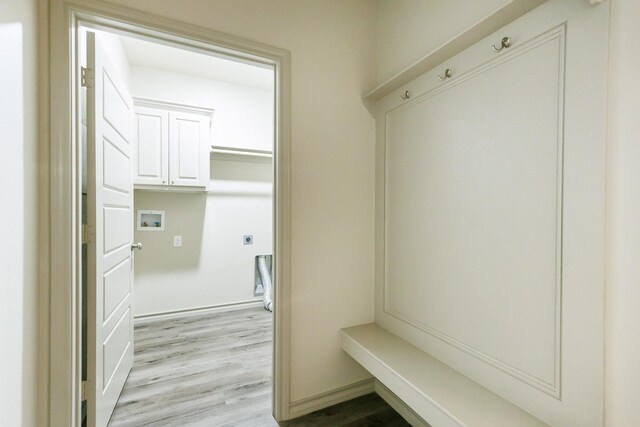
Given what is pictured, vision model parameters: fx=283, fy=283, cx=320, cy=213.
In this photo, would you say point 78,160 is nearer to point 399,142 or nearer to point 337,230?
point 337,230

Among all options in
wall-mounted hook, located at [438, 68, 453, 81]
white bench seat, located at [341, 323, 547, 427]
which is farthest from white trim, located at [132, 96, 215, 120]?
white bench seat, located at [341, 323, 547, 427]

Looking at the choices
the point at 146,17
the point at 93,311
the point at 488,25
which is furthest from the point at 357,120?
the point at 93,311

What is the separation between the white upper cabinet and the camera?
2.83 m

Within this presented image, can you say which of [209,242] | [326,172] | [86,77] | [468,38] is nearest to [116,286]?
[86,77]

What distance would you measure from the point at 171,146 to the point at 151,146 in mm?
182

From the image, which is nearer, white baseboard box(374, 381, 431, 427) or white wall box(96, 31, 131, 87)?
white baseboard box(374, 381, 431, 427)

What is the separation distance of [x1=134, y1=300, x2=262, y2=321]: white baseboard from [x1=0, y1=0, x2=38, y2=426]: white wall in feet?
7.14

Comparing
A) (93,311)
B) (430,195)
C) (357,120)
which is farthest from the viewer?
(357,120)

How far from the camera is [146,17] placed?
138 cm

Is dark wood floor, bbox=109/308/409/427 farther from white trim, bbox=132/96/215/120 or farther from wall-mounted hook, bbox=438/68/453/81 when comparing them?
white trim, bbox=132/96/215/120

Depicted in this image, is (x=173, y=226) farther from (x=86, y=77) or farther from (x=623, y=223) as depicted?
(x=623, y=223)

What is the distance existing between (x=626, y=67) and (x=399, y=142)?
102cm

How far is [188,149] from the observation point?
3053 mm

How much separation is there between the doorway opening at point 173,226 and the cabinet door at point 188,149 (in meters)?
0.01
